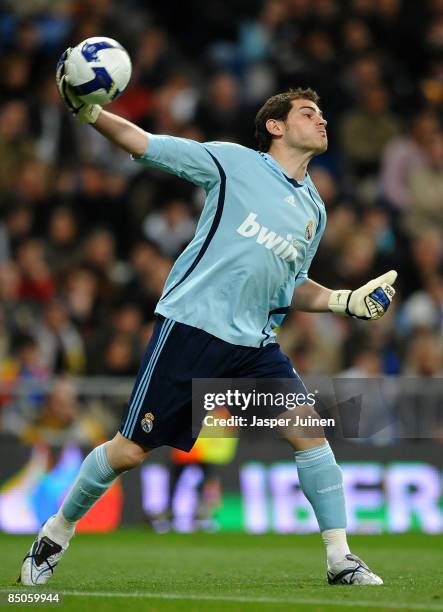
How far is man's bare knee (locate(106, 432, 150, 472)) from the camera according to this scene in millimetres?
6941

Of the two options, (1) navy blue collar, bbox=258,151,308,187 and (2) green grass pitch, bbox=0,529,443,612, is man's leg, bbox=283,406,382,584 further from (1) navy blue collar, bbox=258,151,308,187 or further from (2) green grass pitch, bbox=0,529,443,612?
(1) navy blue collar, bbox=258,151,308,187

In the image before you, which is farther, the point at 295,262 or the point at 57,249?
the point at 57,249

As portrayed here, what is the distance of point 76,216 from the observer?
49.5 ft

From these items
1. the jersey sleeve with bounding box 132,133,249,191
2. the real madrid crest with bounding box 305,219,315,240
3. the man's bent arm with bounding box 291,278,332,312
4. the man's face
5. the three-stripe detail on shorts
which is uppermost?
the man's face

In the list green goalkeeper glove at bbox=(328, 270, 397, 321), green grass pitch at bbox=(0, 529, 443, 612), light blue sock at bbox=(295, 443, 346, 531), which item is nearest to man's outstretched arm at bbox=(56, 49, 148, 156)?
green goalkeeper glove at bbox=(328, 270, 397, 321)

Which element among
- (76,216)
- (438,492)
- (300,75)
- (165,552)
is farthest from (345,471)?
(300,75)

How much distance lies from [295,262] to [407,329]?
25.8 feet

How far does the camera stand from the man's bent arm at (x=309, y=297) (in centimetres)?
745

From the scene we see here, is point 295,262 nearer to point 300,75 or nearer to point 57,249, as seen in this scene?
point 57,249

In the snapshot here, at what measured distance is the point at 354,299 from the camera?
23.6 ft

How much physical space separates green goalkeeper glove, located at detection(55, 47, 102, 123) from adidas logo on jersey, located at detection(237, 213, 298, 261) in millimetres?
1031

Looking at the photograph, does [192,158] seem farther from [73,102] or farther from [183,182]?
[183,182]

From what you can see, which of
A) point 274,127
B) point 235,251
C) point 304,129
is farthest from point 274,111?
point 235,251

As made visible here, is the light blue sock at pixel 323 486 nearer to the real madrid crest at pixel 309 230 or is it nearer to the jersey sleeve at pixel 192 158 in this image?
the real madrid crest at pixel 309 230
